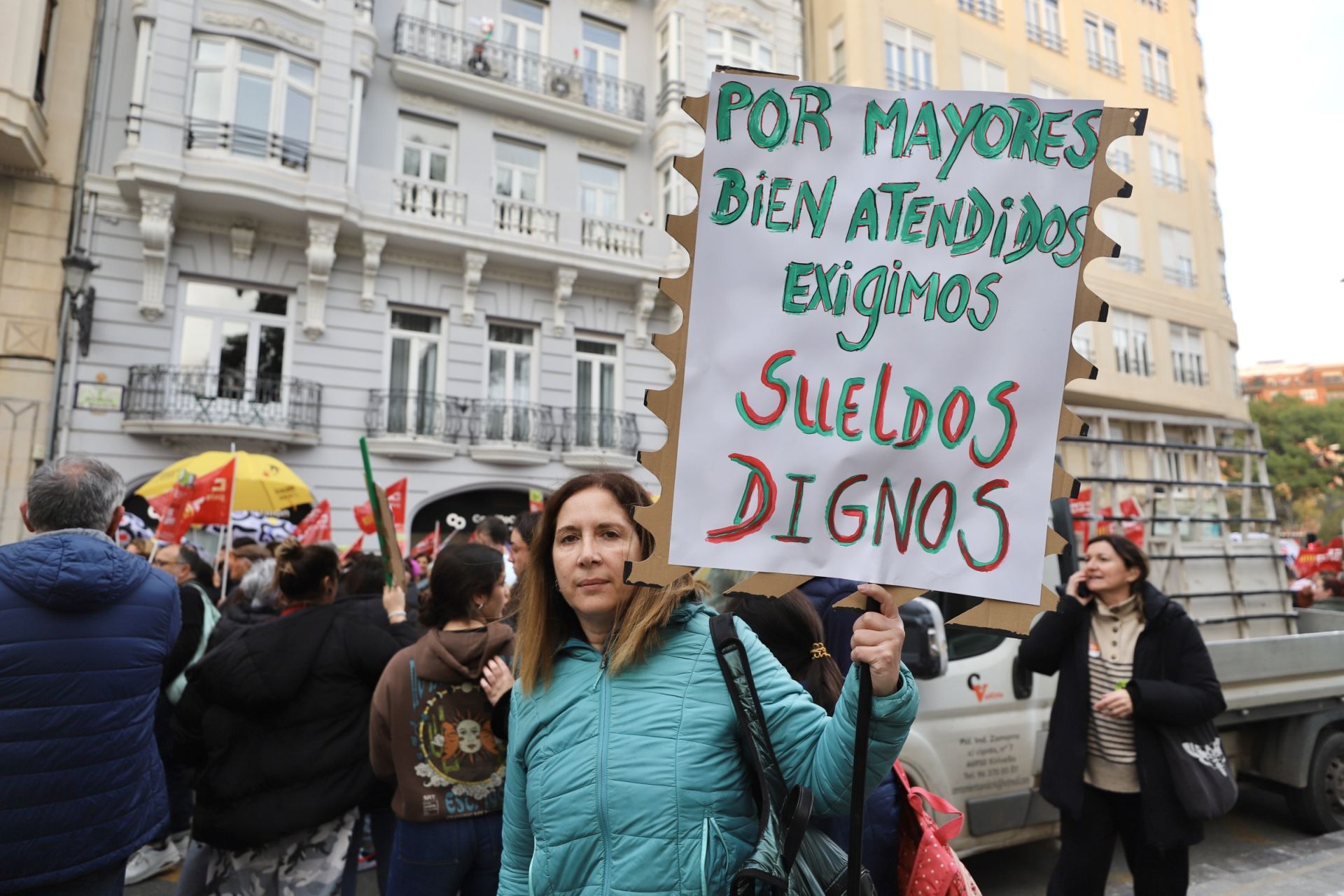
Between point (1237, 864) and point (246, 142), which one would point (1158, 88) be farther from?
point (1237, 864)

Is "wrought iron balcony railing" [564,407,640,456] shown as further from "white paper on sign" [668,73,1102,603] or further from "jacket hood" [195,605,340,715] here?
"white paper on sign" [668,73,1102,603]

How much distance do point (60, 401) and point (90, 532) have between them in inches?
430

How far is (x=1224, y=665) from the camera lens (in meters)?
4.70

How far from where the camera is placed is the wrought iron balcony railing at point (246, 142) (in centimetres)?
1212

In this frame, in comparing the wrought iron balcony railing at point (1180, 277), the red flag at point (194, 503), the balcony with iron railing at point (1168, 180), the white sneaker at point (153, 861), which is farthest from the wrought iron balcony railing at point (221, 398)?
the balcony with iron railing at point (1168, 180)

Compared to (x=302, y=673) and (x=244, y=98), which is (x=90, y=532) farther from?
(x=244, y=98)

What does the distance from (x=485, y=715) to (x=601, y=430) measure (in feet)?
39.8

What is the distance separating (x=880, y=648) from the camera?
141cm

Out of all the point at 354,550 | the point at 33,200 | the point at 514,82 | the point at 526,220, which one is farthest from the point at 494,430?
the point at 33,200

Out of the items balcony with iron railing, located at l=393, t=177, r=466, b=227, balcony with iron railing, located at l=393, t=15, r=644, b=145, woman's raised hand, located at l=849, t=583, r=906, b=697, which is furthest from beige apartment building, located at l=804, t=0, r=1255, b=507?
woman's raised hand, located at l=849, t=583, r=906, b=697

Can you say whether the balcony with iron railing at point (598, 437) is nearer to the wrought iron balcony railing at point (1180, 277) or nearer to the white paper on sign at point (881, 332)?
the white paper on sign at point (881, 332)

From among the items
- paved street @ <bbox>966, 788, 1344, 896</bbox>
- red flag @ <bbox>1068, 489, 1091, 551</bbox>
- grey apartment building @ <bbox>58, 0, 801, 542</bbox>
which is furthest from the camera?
grey apartment building @ <bbox>58, 0, 801, 542</bbox>

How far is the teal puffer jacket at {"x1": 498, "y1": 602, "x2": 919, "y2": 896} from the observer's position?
1.53 meters

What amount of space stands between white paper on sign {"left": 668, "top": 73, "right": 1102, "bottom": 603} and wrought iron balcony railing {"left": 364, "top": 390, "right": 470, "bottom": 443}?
12.3 metres
